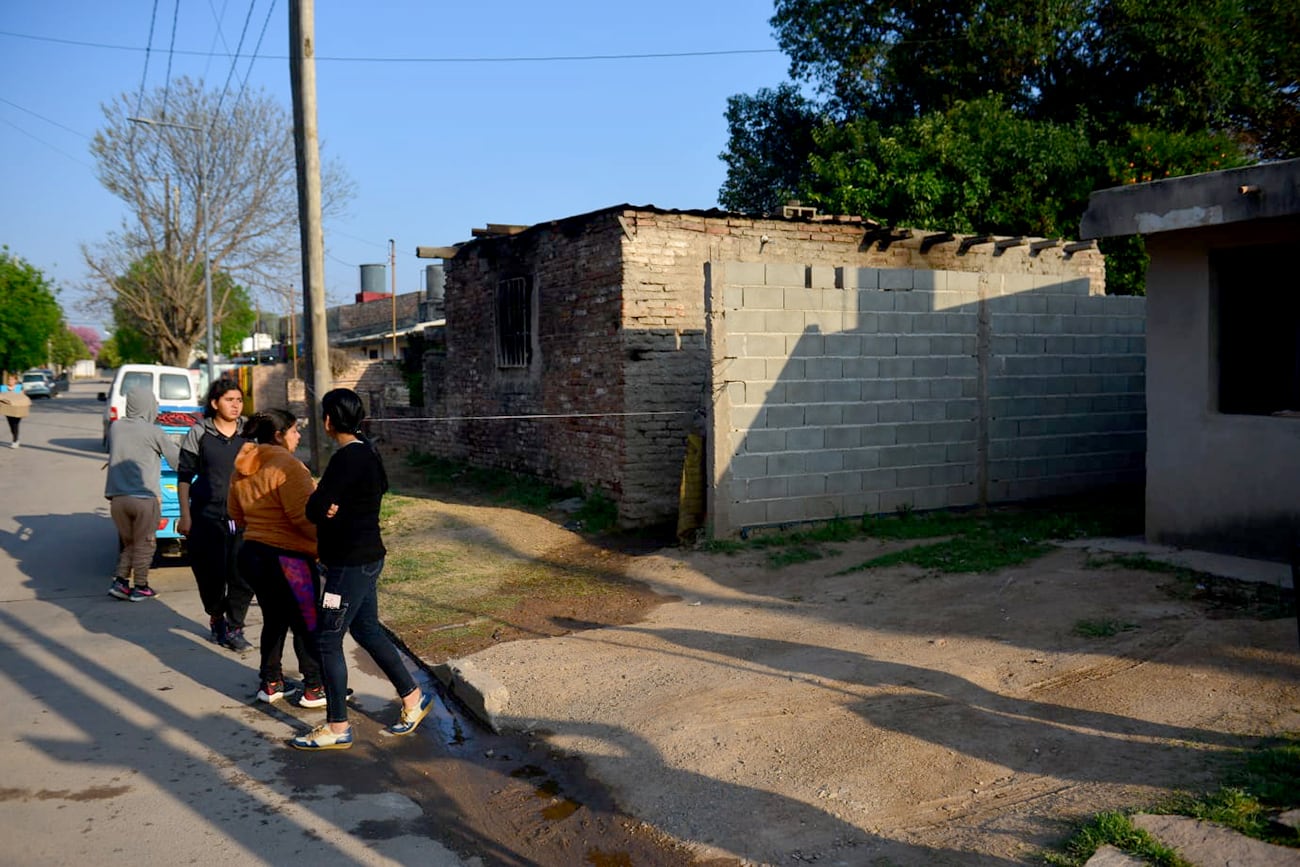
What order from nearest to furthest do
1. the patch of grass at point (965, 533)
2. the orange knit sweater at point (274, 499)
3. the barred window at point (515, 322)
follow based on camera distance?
the orange knit sweater at point (274, 499), the patch of grass at point (965, 533), the barred window at point (515, 322)

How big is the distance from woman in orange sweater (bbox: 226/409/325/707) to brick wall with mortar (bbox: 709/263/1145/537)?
472 cm

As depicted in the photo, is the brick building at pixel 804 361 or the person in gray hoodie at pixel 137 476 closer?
the person in gray hoodie at pixel 137 476

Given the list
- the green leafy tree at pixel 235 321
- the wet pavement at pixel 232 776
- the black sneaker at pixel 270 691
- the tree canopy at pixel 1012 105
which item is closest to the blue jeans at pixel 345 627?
the wet pavement at pixel 232 776

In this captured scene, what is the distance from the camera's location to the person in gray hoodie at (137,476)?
8016mm

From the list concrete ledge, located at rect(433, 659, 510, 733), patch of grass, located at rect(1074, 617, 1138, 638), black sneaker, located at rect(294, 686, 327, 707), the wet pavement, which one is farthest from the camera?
patch of grass, located at rect(1074, 617, 1138, 638)

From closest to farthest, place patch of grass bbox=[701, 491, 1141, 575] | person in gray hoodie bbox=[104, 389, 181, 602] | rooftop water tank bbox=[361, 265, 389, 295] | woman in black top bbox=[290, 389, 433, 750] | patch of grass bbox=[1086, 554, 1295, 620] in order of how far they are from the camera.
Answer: woman in black top bbox=[290, 389, 433, 750], patch of grass bbox=[1086, 554, 1295, 620], person in gray hoodie bbox=[104, 389, 181, 602], patch of grass bbox=[701, 491, 1141, 575], rooftop water tank bbox=[361, 265, 389, 295]

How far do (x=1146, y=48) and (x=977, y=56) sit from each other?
3180mm

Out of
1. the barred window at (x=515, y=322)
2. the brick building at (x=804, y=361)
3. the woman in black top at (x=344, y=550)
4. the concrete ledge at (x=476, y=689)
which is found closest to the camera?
the woman in black top at (x=344, y=550)

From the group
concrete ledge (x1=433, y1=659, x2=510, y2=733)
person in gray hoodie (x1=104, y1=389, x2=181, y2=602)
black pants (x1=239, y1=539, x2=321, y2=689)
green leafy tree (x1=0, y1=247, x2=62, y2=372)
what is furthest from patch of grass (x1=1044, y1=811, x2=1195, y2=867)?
green leafy tree (x1=0, y1=247, x2=62, y2=372)

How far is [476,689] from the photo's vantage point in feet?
19.3

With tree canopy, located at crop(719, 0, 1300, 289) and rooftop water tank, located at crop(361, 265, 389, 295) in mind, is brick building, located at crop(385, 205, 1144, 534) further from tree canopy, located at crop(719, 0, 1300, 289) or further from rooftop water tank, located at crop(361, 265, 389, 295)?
rooftop water tank, located at crop(361, 265, 389, 295)

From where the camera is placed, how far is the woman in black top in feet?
16.7

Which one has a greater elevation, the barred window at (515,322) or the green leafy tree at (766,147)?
the green leafy tree at (766,147)

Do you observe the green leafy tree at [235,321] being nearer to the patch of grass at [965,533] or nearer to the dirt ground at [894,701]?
the patch of grass at [965,533]
